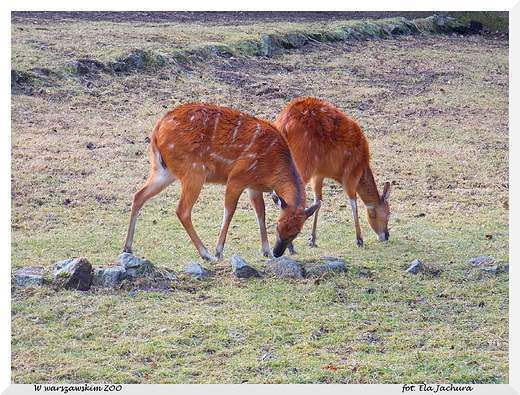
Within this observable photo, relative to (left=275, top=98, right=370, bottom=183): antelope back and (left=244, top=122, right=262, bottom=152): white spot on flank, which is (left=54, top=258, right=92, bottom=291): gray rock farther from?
(left=275, top=98, right=370, bottom=183): antelope back

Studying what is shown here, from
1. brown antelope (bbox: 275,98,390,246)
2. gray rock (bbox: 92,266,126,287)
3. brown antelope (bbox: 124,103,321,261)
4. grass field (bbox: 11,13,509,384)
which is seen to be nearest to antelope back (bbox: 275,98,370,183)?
brown antelope (bbox: 275,98,390,246)

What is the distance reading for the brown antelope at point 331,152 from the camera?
8211 millimetres

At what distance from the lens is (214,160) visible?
732 cm

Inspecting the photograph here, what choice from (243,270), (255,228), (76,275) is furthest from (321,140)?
(76,275)

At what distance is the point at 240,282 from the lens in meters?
6.56

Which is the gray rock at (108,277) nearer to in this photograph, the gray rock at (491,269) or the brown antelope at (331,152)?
the brown antelope at (331,152)

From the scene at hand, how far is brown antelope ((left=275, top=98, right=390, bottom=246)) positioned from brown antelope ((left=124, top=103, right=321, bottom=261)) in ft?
2.50

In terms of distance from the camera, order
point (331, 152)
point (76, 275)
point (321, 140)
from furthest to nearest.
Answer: point (331, 152) → point (321, 140) → point (76, 275)

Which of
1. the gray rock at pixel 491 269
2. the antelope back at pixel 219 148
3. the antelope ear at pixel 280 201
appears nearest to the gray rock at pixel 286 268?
the antelope ear at pixel 280 201

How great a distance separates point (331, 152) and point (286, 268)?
2.11 meters

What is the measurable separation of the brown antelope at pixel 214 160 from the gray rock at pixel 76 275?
3.63ft

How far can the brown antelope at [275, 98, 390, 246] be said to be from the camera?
821 centimetres

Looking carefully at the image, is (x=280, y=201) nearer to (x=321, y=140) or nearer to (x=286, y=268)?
(x=286, y=268)

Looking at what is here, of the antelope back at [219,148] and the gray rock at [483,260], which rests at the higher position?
the antelope back at [219,148]
